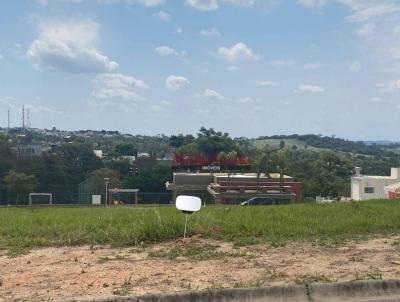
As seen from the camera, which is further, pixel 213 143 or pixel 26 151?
pixel 213 143

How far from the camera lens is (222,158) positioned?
3007 inches

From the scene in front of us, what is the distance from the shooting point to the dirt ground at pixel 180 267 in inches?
221

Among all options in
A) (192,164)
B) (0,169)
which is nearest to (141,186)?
(192,164)

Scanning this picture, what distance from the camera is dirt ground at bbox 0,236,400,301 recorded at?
5.62 m

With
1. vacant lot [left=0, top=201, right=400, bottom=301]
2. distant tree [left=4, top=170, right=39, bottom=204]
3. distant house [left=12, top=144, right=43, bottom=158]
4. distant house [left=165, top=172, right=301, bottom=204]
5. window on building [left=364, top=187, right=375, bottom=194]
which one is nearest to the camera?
vacant lot [left=0, top=201, right=400, bottom=301]

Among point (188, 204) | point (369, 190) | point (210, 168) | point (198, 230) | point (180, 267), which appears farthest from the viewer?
point (210, 168)

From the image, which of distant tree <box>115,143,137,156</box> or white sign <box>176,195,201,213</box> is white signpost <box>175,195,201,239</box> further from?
distant tree <box>115,143,137,156</box>

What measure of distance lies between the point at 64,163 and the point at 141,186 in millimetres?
17414

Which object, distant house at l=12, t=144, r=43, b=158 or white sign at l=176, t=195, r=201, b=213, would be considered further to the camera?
distant house at l=12, t=144, r=43, b=158

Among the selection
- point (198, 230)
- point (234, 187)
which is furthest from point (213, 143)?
point (198, 230)

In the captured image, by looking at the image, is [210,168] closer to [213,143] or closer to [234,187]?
[234,187]

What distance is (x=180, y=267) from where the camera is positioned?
6496 mm

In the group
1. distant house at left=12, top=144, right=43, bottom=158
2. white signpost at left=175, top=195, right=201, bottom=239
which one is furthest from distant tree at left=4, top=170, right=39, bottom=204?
white signpost at left=175, top=195, right=201, bottom=239

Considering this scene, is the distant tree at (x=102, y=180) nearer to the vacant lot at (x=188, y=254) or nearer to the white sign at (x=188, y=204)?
the vacant lot at (x=188, y=254)
